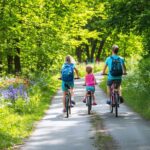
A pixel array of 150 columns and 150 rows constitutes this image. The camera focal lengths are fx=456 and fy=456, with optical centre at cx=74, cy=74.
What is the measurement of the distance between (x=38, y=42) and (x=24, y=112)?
44.7ft

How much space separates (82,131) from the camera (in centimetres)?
1195

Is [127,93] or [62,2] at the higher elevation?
[62,2]

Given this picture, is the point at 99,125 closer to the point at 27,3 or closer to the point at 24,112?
the point at 24,112

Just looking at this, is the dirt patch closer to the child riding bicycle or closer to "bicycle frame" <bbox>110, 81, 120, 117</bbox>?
"bicycle frame" <bbox>110, 81, 120, 117</bbox>

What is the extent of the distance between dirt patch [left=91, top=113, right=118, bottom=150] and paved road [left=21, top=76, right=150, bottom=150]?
4.6 inches

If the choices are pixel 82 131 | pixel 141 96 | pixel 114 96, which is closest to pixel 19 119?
pixel 82 131

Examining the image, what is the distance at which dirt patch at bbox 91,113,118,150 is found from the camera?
965 centimetres

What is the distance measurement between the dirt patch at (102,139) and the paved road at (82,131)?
116mm

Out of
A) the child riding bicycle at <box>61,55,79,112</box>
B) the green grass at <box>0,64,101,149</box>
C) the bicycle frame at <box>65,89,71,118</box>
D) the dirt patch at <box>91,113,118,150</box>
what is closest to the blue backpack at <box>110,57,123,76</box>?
the child riding bicycle at <box>61,55,79,112</box>

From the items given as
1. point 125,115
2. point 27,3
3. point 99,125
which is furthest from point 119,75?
point 27,3

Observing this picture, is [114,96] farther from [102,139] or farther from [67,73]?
[102,139]

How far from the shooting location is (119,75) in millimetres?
15086

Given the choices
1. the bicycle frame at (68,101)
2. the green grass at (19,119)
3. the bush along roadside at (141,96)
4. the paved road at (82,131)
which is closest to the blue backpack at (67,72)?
the bicycle frame at (68,101)

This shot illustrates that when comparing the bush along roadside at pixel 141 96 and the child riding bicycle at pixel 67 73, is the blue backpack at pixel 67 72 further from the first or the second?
the bush along roadside at pixel 141 96
